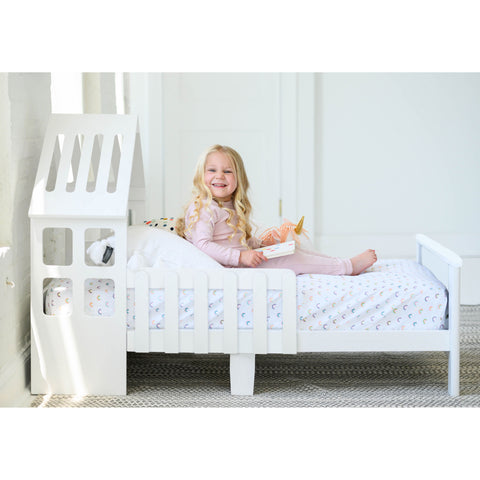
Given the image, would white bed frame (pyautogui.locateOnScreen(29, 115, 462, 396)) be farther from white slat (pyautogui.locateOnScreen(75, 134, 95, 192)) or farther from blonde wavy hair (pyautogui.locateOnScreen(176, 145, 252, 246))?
blonde wavy hair (pyautogui.locateOnScreen(176, 145, 252, 246))

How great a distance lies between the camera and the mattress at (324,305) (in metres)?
2.27

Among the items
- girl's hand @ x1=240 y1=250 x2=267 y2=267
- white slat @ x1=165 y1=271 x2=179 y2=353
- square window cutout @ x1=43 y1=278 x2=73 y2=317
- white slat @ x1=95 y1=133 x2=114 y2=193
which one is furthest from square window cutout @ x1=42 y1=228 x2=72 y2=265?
girl's hand @ x1=240 y1=250 x2=267 y2=267

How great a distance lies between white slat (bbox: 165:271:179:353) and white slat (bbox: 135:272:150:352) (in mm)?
64

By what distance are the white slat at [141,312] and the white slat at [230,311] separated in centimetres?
25

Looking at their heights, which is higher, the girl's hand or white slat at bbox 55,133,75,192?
white slat at bbox 55,133,75,192

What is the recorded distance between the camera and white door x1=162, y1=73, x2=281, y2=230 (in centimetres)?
434

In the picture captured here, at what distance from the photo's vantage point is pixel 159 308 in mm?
2275

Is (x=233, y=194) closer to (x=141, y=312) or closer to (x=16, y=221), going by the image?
Result: (x=141, y=312)

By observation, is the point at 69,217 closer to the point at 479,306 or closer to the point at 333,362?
the point at 333,362

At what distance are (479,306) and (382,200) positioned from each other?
861 mm

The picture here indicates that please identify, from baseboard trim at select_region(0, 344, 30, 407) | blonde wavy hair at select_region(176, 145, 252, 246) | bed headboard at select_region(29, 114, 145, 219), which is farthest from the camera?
blonde wavy hair at select_region(176, 145, 252, 246)

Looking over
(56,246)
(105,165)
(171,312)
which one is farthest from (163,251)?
(56,246)

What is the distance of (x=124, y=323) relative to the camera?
2.27 m
